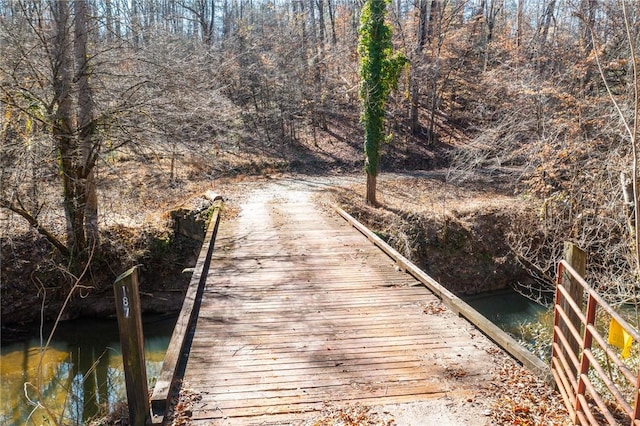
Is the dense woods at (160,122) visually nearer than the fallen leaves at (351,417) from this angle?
No

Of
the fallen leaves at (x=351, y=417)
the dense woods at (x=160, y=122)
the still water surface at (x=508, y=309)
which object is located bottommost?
the still water surface at (x=508, y=309)

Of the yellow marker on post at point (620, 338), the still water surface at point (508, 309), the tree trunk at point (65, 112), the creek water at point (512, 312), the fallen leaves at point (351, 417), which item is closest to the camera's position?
the yellow marker on post at point (620, 338)

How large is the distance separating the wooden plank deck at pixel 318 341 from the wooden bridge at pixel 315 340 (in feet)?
0.04

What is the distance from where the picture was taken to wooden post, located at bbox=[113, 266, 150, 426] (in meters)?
3.40

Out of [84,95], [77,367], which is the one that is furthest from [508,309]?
[84,95]

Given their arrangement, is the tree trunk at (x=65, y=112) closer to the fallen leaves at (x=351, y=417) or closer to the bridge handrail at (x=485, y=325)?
the bridge handrail at (x=485, y=325)

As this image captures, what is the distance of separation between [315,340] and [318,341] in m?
0.04

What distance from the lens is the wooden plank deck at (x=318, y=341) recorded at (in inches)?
158

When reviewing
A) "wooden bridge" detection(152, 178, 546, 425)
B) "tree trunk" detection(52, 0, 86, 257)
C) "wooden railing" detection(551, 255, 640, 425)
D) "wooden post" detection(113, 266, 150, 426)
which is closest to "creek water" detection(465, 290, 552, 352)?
"wooden bridge" detection(152, 178, 546, 425)

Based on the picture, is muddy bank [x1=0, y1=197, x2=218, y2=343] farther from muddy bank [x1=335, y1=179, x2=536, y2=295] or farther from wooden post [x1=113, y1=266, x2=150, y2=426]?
wooden post [x1=113, y1=266, x2=150, y2=426]

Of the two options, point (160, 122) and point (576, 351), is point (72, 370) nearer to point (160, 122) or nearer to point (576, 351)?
point (160, 122)

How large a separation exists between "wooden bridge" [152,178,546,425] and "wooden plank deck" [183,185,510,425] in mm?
11

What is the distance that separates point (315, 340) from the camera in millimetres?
5113

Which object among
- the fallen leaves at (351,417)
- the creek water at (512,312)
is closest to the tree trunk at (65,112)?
the fallen leaves at (351,417)
